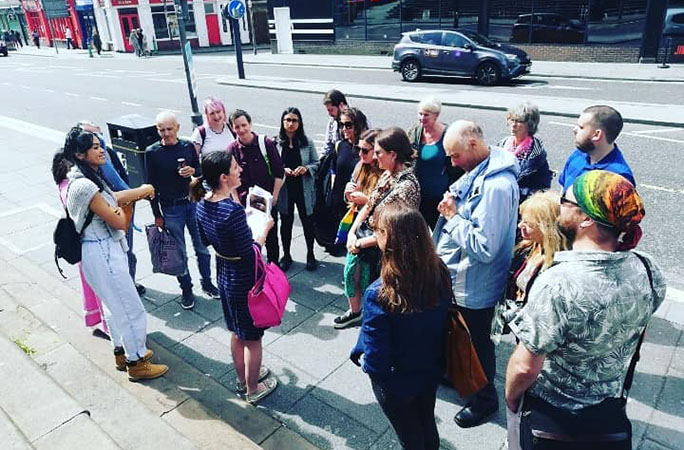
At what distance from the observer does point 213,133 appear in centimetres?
508

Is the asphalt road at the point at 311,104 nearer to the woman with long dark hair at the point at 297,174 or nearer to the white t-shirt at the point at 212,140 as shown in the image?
the woman with long dark hair at the point at 297,174

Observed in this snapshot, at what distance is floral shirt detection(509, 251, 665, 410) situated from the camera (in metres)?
1.87

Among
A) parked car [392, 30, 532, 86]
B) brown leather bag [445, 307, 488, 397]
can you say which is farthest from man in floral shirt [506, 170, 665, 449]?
parked car [392, 30, 532, 86]

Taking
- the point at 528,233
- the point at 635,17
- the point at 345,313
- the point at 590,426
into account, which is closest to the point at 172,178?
the point at 345,313

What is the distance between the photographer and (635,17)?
17969 mm

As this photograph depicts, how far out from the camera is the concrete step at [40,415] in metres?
2.91

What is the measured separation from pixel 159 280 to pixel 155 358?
1.53 meters

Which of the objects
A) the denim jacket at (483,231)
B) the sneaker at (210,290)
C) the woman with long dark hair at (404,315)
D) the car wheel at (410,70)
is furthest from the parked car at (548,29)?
the woman with long dark hair at (404,315)

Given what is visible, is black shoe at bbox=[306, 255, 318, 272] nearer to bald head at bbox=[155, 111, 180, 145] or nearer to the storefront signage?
bald head at bbox=[155, 111, 180, 145]

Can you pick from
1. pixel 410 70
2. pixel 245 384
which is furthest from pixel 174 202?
pixel 410 70

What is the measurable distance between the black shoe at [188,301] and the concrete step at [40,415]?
1.47 meters

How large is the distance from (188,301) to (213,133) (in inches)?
68.5

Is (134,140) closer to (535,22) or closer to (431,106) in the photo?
(431,106)

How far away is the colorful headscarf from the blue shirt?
1579 mm
